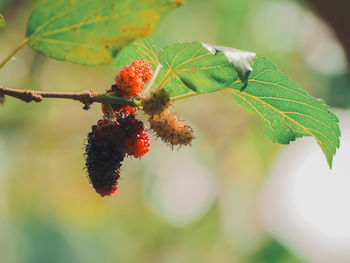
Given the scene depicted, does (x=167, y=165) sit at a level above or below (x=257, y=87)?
below

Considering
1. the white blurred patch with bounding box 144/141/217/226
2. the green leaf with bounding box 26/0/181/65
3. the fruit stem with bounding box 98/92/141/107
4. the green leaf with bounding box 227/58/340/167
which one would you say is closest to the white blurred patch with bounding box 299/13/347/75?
the white blurred patch with bounding box 144/141/217/226

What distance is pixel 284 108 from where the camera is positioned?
40.8 inches

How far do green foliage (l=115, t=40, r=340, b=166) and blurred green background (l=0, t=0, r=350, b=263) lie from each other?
150 inches

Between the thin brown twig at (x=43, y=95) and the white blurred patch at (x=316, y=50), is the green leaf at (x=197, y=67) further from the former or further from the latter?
the white blurred patch at (x=316, y=50)

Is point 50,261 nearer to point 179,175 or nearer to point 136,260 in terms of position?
point 136,260

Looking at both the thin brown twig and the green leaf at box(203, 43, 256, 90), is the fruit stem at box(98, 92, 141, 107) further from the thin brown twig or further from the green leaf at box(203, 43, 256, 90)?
→ the green leaf at box(203, 43, 256, 90)

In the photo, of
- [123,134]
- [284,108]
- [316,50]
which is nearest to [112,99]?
[123,134]

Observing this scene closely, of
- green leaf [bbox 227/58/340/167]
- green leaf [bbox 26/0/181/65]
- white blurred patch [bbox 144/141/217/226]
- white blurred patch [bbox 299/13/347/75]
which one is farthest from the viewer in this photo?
white blurred patch [bbox 144/141/217/226]

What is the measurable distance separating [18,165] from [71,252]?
4.57 ft

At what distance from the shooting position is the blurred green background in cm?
516

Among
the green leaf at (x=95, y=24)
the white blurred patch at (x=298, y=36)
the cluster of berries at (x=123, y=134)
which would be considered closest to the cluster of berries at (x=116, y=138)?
the cluster of berries at (x=123, y=134)

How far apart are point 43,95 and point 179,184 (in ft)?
19.8

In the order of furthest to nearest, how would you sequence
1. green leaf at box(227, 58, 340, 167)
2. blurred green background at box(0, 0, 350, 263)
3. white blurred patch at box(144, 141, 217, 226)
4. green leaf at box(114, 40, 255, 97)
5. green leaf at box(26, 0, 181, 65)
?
white blurred patch at box(144, 141, 217, 226)
blurred green background at box(0, 0, 350, 263)
green leaf at box(227, 58, 340, 167)
green leaf at box(114, 40, 255, 97)
green leaf at box(26, 0, 181, 65)

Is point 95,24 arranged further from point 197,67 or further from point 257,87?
point 257,87
